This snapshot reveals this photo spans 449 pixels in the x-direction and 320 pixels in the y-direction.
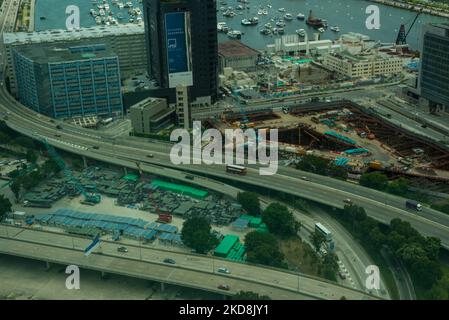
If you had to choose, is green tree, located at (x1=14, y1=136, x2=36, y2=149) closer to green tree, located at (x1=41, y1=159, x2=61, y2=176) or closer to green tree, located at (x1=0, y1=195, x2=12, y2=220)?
green tree, located at (x1=41, y1=159, x2=61, y2=176)

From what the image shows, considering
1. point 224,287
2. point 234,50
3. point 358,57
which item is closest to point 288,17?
point 234,50

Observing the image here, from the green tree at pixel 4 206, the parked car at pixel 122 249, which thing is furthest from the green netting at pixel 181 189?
the green tree at pixel 4 206

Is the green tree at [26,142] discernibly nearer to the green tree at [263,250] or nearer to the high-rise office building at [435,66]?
→ the green tree at [263,250]

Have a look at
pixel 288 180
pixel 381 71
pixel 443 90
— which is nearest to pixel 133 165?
pixel 288 180

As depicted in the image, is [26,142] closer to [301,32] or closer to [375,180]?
[375,180]

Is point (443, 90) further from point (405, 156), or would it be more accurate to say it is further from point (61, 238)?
point (61, 238)

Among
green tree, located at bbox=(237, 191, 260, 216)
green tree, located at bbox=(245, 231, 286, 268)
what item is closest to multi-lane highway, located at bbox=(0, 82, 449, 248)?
green tree, located at bbox=(237, 191, 260, 216)

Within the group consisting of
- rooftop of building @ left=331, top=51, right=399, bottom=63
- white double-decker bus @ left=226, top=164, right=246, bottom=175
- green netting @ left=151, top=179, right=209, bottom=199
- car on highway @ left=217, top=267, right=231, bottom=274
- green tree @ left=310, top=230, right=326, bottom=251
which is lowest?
green netting @ left=151, top=179, right=209, bottom=199
